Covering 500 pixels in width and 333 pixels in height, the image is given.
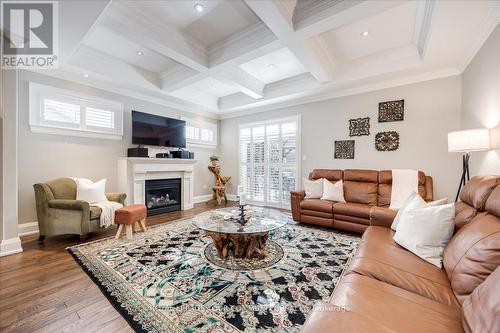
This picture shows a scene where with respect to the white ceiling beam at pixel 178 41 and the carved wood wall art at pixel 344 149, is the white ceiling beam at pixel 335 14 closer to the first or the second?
the white ceiling beam at pixel 178 41

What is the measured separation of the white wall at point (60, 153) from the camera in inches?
125

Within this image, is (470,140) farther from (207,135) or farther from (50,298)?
(207,135)

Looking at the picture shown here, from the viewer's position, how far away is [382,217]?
231 cm

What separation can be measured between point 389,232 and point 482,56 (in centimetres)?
245

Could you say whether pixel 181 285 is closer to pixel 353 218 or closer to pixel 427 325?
pixel 427 325

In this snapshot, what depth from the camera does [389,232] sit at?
2.11 meters

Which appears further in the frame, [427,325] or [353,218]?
[353,218]

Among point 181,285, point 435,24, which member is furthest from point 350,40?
point 181,285

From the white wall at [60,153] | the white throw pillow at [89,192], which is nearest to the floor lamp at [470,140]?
the white throw pillow at [89,192]

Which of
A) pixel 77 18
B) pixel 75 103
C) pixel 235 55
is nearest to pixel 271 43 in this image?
pixel 235 55

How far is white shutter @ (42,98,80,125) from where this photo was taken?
11.0 ft

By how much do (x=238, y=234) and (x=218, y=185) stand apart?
3693 mm

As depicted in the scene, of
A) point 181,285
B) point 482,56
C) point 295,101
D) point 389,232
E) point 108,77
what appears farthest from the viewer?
point 295,101

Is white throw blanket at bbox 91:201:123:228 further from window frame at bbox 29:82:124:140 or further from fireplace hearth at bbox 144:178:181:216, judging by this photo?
window frame at bbox 29:82:124:140
